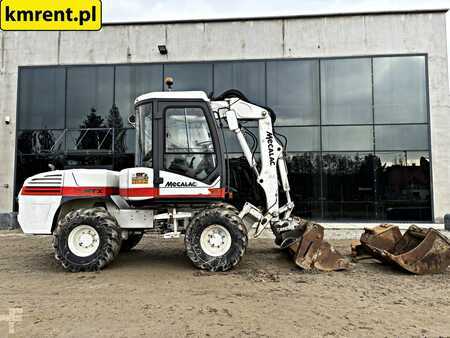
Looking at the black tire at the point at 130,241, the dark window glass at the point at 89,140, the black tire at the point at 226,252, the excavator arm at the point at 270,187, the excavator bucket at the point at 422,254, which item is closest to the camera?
the excavator bucket at the point at 422,254

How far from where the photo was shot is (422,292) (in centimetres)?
510

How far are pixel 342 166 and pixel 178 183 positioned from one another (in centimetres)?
987

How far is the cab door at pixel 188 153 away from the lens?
6324mm

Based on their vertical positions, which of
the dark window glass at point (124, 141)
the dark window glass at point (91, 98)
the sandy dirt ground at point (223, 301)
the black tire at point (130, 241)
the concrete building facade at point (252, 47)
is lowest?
→ the sandy dirt ground at point (223, 301)

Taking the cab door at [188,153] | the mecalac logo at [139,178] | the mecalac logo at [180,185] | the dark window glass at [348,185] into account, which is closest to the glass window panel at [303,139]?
the dark window glass at [348,185]

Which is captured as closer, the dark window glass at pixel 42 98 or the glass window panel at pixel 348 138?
the glass window panel at pixel 348 138

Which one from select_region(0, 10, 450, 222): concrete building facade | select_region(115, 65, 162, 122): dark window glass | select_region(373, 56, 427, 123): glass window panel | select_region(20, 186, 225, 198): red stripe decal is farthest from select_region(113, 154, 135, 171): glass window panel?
select_region(373, 56, 427, 123): glass window panel

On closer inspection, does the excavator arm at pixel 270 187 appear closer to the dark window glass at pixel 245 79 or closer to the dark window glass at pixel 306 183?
the dark window glass at pixel 306 183

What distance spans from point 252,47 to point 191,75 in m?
2.76

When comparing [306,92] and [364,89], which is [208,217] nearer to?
[306,92]

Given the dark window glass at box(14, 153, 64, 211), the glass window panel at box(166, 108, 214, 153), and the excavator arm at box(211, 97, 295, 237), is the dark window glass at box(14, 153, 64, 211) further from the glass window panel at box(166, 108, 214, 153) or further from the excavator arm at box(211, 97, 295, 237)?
the excavator arm at box(211, 97, 295, 237)

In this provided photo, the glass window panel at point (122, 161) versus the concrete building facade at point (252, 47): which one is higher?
the concrete building facade at point (252, 47)

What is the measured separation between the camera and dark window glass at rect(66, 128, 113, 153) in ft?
48.5

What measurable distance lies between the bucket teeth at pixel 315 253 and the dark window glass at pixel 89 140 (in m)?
10.4
